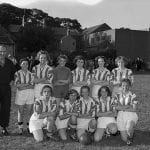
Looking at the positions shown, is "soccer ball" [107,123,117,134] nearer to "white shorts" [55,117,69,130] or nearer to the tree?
"white shorts" [55,117,69,130]

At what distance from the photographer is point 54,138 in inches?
254

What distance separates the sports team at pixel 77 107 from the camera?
6539 mm

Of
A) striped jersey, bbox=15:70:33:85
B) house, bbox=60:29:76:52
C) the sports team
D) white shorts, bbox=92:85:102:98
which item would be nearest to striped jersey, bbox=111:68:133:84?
the sports team

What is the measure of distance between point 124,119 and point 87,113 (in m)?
0.71

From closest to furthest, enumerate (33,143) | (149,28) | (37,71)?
(33,143) < (37,71) < (149,28)

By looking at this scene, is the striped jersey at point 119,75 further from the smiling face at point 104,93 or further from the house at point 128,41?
the house at point 128,41

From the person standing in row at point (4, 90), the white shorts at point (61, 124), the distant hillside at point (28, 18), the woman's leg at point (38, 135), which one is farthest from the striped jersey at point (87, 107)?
the distant hillside at point (28, 18)

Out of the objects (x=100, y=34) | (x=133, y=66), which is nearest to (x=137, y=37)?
(x=100, y=34)

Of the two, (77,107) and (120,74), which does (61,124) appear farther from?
(120,74)

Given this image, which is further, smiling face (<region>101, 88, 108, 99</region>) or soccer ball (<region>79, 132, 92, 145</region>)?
smiling face (<region>101, 88, 108, 99</region>)

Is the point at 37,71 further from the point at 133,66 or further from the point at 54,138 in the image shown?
the point at 133,66

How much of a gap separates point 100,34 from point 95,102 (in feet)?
164

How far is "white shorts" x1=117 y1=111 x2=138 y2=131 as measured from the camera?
21.3ft

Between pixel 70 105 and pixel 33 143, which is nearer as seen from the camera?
pixel 33 143
